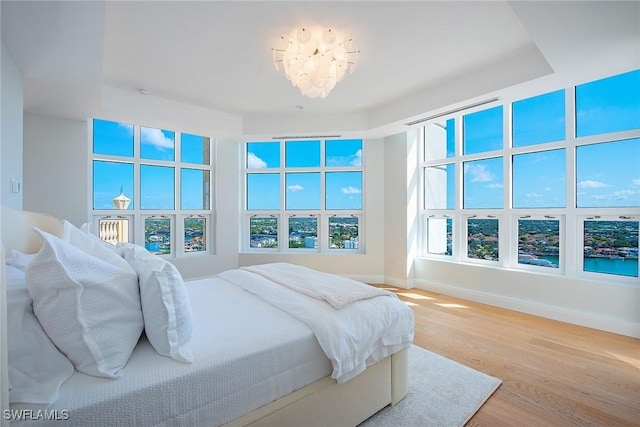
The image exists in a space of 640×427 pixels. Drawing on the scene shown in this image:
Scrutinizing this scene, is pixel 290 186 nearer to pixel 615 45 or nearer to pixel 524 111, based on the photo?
pixel 524 111

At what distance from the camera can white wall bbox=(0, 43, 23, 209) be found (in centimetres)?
195

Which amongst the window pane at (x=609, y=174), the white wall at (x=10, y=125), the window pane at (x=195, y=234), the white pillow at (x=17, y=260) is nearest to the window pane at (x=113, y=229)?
the window pane at (x=195, y=234)

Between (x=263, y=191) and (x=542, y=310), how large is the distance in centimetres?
432

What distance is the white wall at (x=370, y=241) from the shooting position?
4.75 meters

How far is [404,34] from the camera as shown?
2398 mm

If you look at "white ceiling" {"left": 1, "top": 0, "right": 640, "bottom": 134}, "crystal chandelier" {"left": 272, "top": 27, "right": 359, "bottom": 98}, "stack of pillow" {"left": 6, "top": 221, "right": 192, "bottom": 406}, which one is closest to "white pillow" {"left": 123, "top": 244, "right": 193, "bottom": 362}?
"stack of pillow" {"left": 6, "top": 221, "right": 192, "bottom": 406}

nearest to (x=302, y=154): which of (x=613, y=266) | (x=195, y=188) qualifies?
(x=195, y=188)

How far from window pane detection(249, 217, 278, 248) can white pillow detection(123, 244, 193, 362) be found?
152 inches

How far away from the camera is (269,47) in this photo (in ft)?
8.54

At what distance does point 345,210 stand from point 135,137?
3467 millimetres

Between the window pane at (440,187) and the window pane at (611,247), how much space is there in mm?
1538

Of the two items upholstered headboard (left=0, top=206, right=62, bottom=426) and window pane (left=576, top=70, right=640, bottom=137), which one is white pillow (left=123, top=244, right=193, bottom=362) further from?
window pane (left=576, top=70, right=640, bottom=137)

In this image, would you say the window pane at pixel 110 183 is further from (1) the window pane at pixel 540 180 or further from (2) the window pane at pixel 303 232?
(1) the window pane at pixel 540 180

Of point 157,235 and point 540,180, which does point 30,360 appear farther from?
point 540,180
